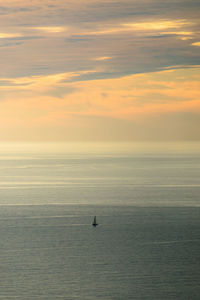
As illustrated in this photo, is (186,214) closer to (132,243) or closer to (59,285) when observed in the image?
(132,243)

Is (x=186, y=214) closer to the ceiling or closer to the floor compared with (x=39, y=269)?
closer to the floor

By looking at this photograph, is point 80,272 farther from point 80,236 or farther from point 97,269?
point 80,236

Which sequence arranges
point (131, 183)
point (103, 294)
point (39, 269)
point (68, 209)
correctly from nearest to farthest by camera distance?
1. point (103, 294)
2. point (39, 269)
3. point (68, 209)
4. point (131, 183)

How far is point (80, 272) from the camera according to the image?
72.0 metres

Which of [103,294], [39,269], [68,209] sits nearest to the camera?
[103,294]

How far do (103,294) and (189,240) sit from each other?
33.0m

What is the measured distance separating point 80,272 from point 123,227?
107 feet

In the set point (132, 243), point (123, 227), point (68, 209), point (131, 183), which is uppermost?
point (132, 243)

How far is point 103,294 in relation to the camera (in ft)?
208

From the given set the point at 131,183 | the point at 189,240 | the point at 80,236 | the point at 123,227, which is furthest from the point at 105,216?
the point at 131,183

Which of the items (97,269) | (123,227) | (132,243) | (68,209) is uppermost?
(97,269)

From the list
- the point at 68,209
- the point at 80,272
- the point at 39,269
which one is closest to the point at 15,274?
the point at 39,269

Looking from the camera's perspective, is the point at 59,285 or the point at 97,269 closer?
the point at 59,285

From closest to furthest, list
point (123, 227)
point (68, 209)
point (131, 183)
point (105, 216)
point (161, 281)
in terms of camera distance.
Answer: point (161, 281) → point (123, 227) → point (105, 216) → point (68, 209) → point (131, 183)
